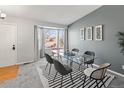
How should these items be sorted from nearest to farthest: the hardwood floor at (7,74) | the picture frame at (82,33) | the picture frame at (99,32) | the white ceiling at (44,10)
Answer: the hardwood floor at (7,74) → the white ceiling at (44,10) → the picture frame at (99,32) → the picture frame at (82,33)

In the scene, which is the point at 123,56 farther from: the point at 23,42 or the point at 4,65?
the point at 4,65

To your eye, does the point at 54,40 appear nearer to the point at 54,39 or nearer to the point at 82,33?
the point at 54,39

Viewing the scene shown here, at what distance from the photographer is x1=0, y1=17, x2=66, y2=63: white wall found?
→ 17.2 feet

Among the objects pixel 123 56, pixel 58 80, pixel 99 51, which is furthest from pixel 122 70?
pixel 58 80

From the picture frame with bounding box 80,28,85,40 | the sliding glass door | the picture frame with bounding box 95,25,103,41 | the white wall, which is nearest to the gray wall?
the picture frame with bounding box 95,25,103,41

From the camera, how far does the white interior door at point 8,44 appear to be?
4.82 m

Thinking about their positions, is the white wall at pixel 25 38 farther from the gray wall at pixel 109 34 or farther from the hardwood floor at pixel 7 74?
the gray wall at pixel 109 34

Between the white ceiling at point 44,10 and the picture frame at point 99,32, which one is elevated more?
the white ceiling at point 44,10

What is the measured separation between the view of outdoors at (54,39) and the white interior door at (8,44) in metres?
2.41

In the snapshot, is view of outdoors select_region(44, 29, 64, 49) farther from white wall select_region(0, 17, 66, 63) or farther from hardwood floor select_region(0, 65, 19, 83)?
hardwood floor select_region(0, 65, 19, 83)

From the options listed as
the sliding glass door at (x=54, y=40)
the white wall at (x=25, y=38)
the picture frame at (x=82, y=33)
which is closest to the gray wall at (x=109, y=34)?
the picture frame at (x=82, y=33)

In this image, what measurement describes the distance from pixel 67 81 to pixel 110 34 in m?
2.19

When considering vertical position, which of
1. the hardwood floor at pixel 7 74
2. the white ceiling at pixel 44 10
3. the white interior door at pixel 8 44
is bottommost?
the hardwood floor at pixel 7 74
